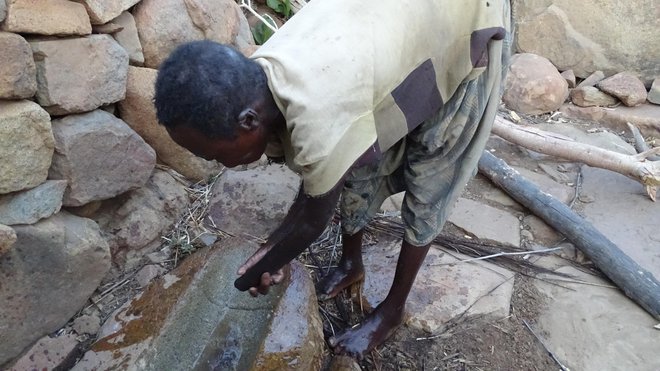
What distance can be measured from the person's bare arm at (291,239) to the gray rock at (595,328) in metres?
1.25

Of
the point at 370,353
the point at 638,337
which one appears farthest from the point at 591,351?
the point at 370,353

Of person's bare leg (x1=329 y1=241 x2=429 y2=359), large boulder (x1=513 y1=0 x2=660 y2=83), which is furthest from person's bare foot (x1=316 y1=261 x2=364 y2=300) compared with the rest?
large boulder (x1=513 y1=0 x2=660 y2=83)

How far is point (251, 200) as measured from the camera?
9.16ft

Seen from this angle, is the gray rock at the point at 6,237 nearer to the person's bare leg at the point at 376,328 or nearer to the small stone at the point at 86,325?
the small stone at the point at 86,325

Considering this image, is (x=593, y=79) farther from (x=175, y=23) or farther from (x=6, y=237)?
(x=6, y=237)

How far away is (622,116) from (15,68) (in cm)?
371

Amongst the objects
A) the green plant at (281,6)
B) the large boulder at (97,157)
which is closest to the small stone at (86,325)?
the large boulder at (97,157)

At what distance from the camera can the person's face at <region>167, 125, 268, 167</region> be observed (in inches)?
50.7

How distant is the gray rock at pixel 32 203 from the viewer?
196 centimetres

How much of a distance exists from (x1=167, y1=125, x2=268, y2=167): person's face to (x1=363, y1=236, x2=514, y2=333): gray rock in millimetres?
1213

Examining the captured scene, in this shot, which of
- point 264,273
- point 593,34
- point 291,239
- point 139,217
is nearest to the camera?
point 291,239

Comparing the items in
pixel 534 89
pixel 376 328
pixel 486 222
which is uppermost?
pixel 376 328

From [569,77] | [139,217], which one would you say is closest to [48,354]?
[139,217]

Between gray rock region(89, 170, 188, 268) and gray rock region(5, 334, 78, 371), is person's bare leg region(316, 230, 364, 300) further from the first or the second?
gray rock region(5, 334, 78, 371)
